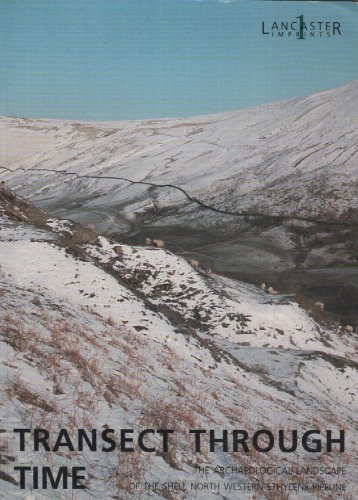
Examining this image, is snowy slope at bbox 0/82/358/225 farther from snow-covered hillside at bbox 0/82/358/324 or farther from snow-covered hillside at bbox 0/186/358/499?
snow-covered hillside at bbox 0/186/358/499

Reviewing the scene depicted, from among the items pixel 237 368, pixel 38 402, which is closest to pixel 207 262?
pixel 237 368

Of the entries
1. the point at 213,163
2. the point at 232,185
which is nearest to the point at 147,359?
the point at 232,185

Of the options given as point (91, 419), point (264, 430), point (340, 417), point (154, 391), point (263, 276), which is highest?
point (91, 419)

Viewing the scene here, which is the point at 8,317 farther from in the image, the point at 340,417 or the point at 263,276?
the point at 263,276

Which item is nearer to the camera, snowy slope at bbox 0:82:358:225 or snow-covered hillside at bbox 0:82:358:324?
snow-covered hillside at bbox 0:82:358:324

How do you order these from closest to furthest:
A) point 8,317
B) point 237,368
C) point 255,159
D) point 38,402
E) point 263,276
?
point 38,402 < point 8,317 < point 237,368 < point 263,276 < point 255,159

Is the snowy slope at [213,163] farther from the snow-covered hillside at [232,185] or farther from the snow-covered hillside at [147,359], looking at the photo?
the snow-covered hillside at [147,359]

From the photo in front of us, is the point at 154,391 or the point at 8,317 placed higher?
the point at 8,317

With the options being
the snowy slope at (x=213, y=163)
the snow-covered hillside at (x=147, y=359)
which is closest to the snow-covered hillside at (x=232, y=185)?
the snowy slope at (x=213, y=163)

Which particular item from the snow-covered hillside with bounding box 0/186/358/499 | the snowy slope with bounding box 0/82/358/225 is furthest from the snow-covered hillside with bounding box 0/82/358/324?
the snow-covered hillside with bounding box 0/186/358/499
